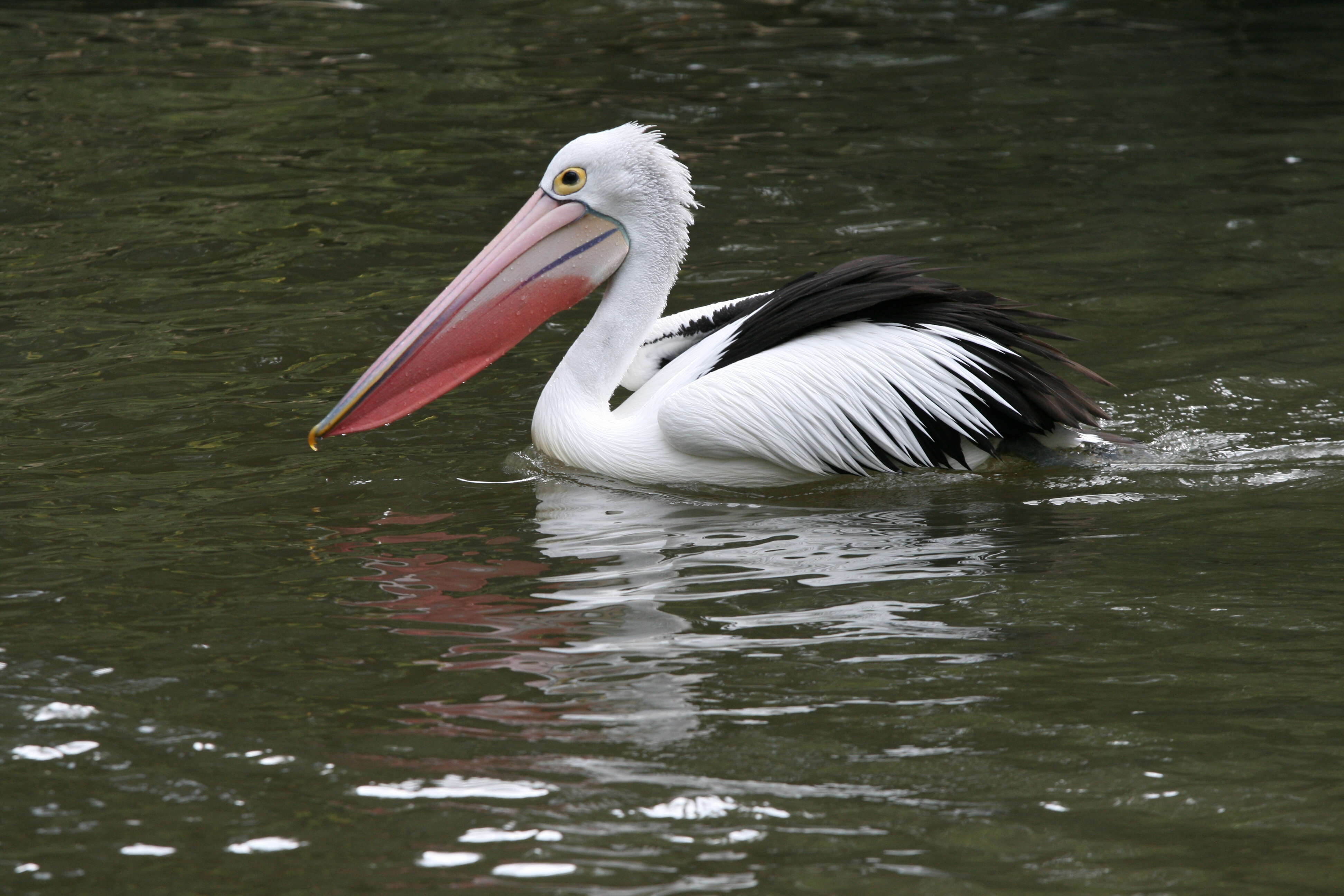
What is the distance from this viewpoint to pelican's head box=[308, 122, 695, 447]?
5.18 metres

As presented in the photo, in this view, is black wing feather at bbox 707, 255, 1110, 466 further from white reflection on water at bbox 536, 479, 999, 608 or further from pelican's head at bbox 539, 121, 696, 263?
pelican's head at bbox 539, 121, 696, 263

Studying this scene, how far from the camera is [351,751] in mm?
3102

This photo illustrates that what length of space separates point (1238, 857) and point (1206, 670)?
78cm

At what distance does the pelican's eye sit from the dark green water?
0.94 m

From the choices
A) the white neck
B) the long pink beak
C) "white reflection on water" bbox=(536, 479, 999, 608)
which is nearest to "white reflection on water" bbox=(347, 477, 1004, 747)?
"white reflection on water" bbox=(536, 479, 999, 608)

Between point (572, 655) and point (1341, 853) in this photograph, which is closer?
point (1341, 853)

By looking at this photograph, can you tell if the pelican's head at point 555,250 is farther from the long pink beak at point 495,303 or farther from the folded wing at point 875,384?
the folded wing at point 875,384

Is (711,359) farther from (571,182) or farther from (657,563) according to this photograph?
(657,563)

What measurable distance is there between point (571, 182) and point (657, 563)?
169cm

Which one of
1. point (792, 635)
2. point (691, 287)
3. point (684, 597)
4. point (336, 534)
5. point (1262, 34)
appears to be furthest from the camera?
point (1262, 34)

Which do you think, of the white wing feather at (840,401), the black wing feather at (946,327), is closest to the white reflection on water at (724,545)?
the white wing feather at (840,401)

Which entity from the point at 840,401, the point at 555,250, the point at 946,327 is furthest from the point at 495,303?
the point at 946,327

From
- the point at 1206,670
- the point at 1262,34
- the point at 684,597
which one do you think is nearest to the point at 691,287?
the point at 684,597

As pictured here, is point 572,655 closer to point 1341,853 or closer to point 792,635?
point 792,635
